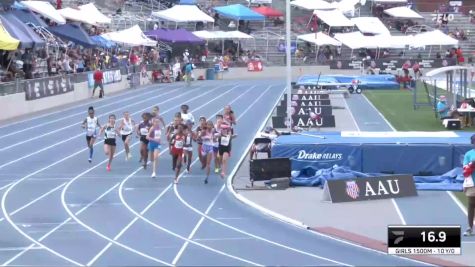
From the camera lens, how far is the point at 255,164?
22.1 m

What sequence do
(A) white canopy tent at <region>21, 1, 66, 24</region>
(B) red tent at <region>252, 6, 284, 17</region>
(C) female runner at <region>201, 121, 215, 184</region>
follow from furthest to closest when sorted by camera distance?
(B) red tent at <region>252, 6, 284, 17</region>
(A) white canopy tent at <region>21, 1, 66, 24</region>
(C) female runner at <region>201, 121, 215, 184</region>

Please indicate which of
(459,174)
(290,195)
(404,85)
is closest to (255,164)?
(290,195)

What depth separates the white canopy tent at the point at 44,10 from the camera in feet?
164

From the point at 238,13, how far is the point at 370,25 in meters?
9.75

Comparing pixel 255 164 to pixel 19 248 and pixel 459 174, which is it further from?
pixel 19 248

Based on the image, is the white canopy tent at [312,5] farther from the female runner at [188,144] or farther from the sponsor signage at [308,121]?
the female runner at [188,144]

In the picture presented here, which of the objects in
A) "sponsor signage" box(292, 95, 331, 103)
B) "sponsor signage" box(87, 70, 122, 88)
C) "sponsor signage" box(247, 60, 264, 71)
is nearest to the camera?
"sponsor signage" box(292, 95, 331, 103)

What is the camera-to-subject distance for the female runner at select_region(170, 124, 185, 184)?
2308 cm

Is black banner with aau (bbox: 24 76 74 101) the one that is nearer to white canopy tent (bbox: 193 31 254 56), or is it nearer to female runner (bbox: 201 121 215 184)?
female runner (bbox: 201 121 215 184)

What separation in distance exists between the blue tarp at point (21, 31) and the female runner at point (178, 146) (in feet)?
61.1

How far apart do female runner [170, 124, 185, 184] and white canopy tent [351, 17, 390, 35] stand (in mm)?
52772

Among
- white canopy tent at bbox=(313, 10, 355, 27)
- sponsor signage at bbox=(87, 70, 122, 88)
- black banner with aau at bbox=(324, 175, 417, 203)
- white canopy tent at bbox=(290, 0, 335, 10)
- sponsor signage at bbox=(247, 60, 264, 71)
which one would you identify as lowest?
sponsor signage at bbox=(247, 60, 264, 71)

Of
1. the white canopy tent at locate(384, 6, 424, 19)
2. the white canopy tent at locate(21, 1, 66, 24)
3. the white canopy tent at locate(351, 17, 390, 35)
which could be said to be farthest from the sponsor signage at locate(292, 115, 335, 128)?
the white canopy tent at locate(384, 6, 424, 19)

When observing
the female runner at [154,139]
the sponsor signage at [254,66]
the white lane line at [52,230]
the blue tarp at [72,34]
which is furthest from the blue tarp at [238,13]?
the white lane line at [52,230]
